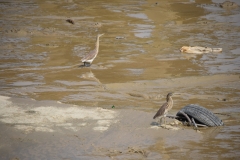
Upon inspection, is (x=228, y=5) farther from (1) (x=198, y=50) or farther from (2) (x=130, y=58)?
(2) (x=130, y=58)

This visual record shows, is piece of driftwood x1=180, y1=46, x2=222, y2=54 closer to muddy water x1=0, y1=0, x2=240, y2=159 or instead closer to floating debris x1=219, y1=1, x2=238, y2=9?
muddy water x1=0, y1=0, x2=240, y2=159

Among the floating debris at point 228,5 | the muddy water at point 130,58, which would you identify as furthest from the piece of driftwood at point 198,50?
the floating debris at point 228,5

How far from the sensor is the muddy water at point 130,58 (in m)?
9.59

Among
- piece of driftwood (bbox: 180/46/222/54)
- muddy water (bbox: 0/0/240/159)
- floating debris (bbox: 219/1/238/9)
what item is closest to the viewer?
muddy water (bbox: 0/0/240/159)

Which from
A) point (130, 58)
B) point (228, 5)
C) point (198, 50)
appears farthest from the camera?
point (228, 5)

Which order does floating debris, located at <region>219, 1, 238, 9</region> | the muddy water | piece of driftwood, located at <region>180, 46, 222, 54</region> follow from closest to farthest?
1. the muddy water
2. piece of driftwood, located at <region>180, 46, 222, 54</region>
3. floating debris, located at <region>219, 1, 238, 9</region>

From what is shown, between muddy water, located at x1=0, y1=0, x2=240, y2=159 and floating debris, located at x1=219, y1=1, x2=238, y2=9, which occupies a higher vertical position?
floating debris, located at x1=219, y1=1, x2=238, y2=9

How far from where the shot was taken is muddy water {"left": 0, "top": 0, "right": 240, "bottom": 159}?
9594 mm

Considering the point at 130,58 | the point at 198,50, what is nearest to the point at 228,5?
the point at 198,50

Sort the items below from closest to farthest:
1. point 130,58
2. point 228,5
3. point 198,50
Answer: point 130,58, point 198,50, point 228,5

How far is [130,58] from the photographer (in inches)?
519

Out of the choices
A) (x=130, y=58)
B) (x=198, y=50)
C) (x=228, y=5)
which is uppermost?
(x=228, y=5)

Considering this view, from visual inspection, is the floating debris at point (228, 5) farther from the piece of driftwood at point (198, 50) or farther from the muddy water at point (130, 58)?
the piece of driftwood at point (198, 50)

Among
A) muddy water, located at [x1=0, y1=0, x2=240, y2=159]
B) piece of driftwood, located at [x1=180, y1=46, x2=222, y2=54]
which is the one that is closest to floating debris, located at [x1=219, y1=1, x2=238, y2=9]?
muddy water, located at [x1=0, y1=0, x2=240, y2=159]
